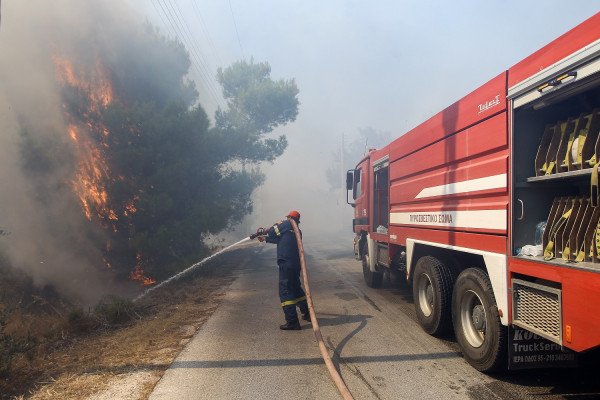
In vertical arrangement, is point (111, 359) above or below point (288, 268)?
below

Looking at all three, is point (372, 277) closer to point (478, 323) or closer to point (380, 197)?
point (380, 197)

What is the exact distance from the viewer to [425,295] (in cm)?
531

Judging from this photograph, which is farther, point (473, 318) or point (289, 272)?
point (289, 272)

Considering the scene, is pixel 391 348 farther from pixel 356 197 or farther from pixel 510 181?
pixel 356 197

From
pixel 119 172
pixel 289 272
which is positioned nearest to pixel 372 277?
pixel 289 272

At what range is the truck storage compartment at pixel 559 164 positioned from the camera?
8.87 ft

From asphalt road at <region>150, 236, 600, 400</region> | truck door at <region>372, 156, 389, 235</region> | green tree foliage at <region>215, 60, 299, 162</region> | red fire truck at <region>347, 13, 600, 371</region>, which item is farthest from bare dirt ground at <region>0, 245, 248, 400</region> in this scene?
green tree foliage at <region>215, 60, 299, 162</region>

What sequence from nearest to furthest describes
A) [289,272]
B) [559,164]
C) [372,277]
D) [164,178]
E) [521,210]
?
[559,164] < [521,210] < [289,272] < [372,277] < [164,178]

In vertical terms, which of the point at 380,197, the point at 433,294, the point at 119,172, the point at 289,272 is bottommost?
the point at 433,294

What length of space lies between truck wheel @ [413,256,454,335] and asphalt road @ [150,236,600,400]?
0.20 metres

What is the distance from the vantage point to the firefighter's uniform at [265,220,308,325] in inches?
219

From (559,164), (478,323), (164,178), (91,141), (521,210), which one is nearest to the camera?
(559,164)

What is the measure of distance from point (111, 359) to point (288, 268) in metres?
2.52

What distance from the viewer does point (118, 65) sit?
12570 mm
